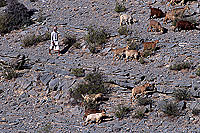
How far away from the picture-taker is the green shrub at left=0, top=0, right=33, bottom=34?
19.6 meters

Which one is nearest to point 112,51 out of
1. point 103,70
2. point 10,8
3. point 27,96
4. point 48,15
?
point 103,70

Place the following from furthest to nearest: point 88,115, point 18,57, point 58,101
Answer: point 18,57, point 58,101, point 88,115

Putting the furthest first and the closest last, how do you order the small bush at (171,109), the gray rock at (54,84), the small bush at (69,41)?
the small bush at (69,41), the gray rock at (54,84), the small bush at (171,109)

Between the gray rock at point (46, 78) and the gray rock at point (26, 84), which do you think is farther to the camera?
the gray rock at point (26, 84)

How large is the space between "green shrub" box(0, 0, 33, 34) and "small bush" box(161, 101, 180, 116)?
12.1 metres

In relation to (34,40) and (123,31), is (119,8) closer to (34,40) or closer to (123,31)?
(123,31)

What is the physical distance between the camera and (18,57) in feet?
51.0

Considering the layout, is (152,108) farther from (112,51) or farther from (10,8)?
(10,8)

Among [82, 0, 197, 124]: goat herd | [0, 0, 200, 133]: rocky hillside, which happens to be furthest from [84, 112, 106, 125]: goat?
[0, 0, 200, 133]: rocky hillside

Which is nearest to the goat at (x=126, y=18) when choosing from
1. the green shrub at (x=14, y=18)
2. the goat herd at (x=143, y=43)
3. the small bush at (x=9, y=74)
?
the goat herd at (x=143, y=43)

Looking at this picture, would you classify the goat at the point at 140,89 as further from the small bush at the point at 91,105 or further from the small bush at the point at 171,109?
the small bush at the point at 91,105

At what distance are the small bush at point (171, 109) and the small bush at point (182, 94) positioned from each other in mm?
361

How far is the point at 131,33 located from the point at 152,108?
19.3ft

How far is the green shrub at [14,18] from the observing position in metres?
19.6
